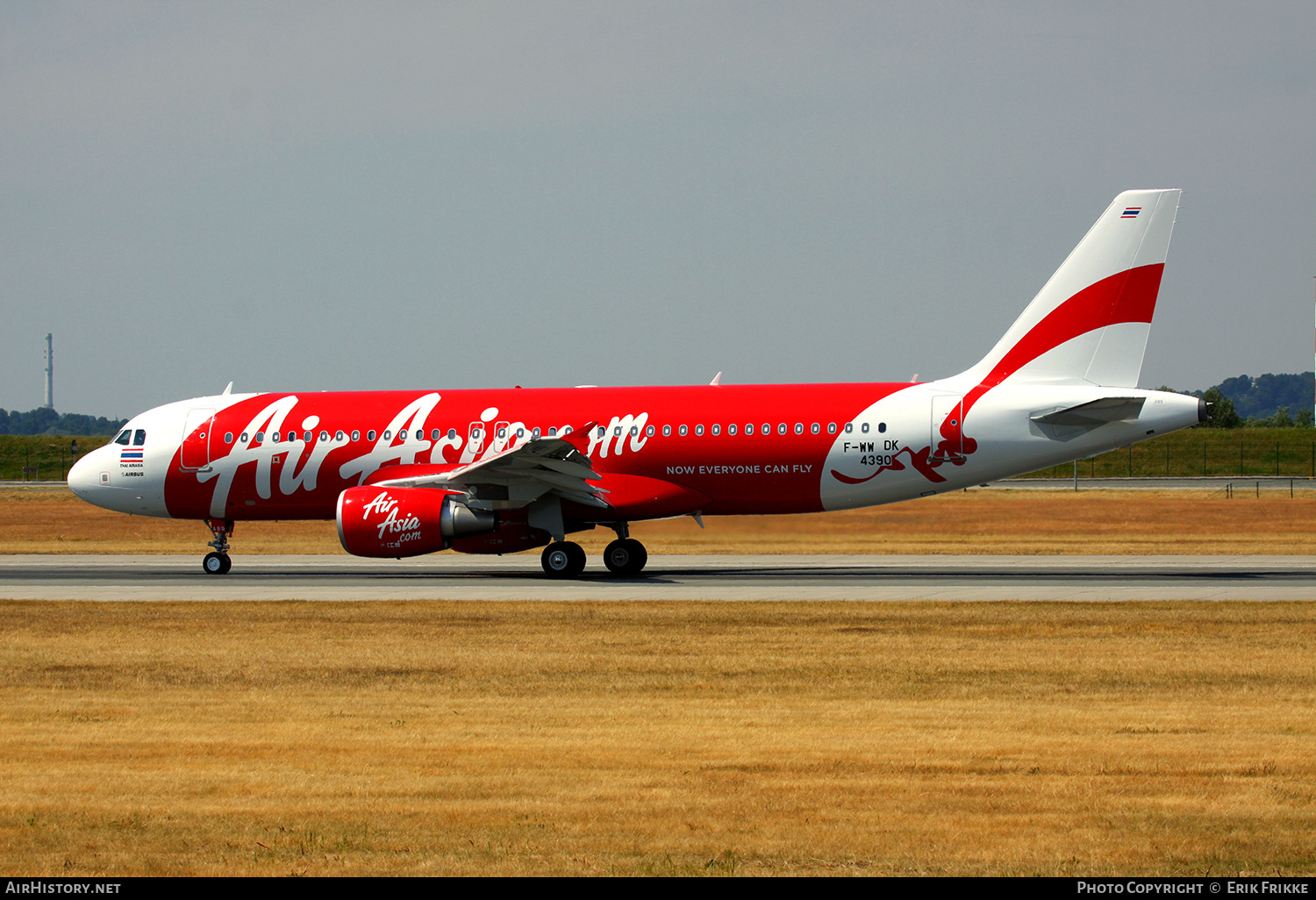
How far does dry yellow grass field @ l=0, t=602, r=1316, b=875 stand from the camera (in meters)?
7.27

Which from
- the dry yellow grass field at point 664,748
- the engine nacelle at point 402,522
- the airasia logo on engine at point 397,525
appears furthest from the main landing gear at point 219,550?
the dry yellow grass field at point 664,748

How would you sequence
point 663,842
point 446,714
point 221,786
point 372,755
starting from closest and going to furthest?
point 663,842 → point 221,786 → point 372,755 → point 446,714

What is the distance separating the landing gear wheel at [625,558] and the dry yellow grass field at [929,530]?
4.04ft

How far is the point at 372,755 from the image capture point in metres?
9.83

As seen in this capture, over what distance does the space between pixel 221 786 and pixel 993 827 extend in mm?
5093

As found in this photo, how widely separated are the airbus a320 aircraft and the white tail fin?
3 centimetres

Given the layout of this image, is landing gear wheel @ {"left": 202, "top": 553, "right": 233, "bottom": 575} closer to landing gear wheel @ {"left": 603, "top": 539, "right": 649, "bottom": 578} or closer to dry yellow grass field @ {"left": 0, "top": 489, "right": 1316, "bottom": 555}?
dry yellow grass field @ {"left": 0, "top": 489, "right": 1316, "bottom": 555}

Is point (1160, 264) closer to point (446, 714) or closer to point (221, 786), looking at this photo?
point (446, 714)

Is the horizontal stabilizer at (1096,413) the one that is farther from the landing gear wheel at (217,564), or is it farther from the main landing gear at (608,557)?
the landing gear wheel at (217,564)

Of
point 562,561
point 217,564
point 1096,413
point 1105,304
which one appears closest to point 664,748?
point 562,561

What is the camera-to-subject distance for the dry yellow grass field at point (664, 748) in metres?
7.27

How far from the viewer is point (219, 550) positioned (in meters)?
28.8

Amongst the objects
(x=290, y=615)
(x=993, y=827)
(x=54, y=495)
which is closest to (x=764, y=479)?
(x=290, y=615)

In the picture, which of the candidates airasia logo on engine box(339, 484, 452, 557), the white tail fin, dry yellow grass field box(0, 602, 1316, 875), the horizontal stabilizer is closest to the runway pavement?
airasia logo on engine box(339, 484, 452, 557)
